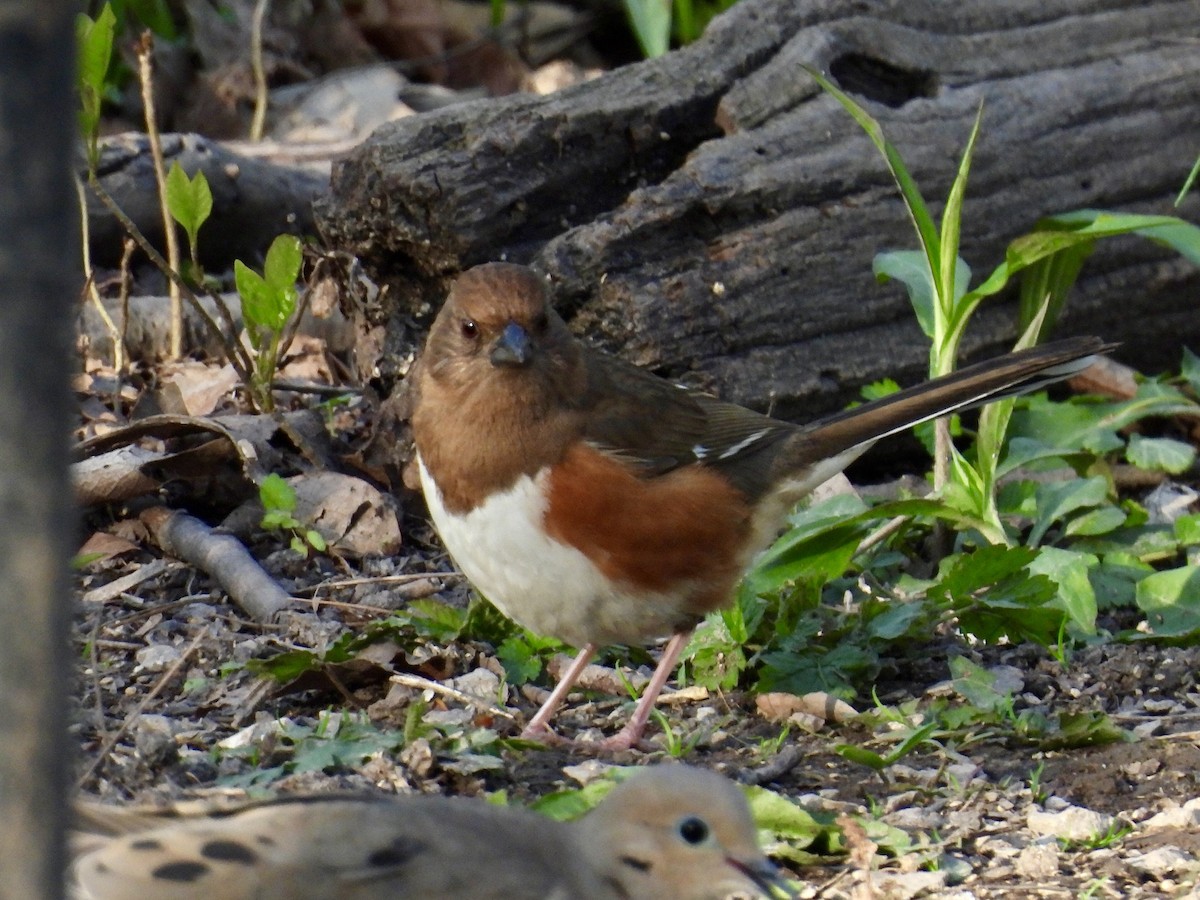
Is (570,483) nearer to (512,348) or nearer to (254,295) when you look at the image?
(512,348)

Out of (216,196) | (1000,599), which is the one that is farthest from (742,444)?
(216,196)

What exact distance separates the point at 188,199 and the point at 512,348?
1.64 m

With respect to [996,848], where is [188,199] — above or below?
above

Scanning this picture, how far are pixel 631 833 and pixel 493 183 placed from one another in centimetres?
302

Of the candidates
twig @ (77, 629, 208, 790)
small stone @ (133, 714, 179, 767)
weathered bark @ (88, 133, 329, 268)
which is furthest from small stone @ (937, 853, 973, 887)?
weathered bark @ (88, 133, 329, 268)

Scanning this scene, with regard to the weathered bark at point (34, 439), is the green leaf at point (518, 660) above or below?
below

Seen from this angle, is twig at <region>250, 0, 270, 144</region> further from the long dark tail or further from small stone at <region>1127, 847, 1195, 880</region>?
small stone at <region>1127, 847, 1195, 880</region>

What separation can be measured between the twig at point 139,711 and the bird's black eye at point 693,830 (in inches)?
56.8

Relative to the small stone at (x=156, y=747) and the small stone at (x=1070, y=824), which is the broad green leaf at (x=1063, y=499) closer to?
the small stone at (x=1070, y=824)

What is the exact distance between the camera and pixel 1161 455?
5.45 m

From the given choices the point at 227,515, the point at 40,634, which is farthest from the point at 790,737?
the point at 40,634

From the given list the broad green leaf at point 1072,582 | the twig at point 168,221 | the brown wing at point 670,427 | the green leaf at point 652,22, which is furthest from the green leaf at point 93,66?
the green leaf at point 652,22

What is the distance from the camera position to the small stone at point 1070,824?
11.6 feet

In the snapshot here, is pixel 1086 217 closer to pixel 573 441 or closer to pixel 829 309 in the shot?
pixel 829 309
